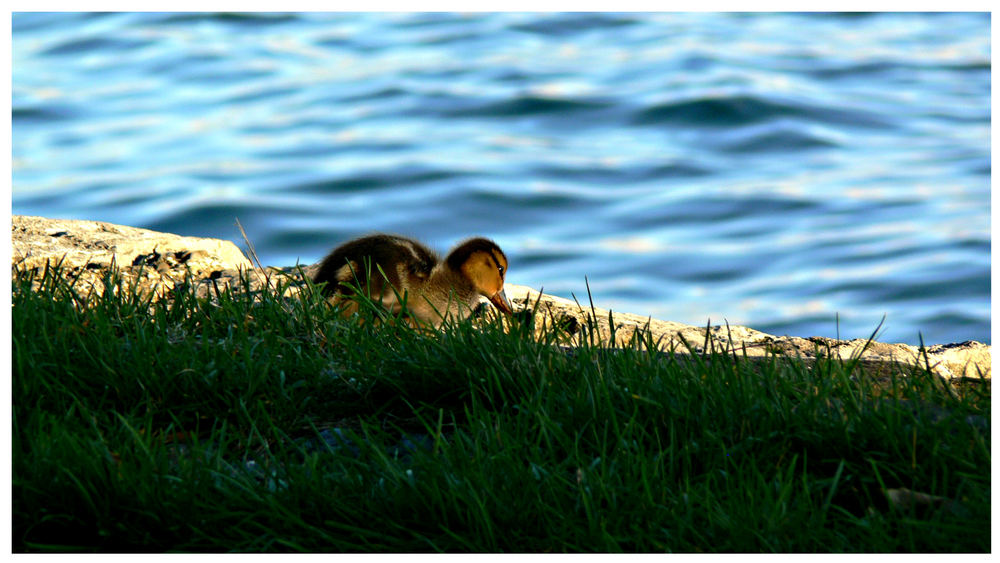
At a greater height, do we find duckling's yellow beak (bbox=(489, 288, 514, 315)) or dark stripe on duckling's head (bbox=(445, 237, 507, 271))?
dark stripe on duckling's head (bbox=(445, 237, 507, 271))

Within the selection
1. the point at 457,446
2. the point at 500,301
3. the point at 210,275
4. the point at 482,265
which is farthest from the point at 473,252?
the point at 457,446

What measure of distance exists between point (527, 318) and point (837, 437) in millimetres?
1510

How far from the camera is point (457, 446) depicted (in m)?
3.62

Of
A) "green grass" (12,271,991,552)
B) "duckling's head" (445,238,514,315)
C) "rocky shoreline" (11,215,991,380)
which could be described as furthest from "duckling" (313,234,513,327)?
"green grass" (12,271,991,552)

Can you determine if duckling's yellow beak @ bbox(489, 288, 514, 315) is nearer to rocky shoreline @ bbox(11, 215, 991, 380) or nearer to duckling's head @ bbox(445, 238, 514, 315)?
duckling's head @ bbox(445, 238, 514, 315)

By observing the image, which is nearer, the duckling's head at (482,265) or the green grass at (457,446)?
the green grass at (457,446)

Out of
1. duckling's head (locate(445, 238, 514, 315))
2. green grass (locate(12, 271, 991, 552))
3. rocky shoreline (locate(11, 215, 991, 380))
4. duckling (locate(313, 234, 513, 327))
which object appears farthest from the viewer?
duckling's head (locate(445, 238, 514, 315))

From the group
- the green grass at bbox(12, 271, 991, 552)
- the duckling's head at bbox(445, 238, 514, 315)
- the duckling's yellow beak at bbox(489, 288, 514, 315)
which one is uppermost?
the duckling's head at bbox(445, 238, 514, 315)

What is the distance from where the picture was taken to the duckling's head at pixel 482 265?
5988mm

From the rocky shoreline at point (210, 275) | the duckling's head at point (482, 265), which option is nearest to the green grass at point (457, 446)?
the rocky shoreline at point (210, 275)

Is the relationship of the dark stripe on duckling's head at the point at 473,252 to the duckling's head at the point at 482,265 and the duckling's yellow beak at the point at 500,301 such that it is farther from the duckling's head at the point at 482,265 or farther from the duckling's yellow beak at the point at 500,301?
the duckling's yellow beak at the point at 500,301

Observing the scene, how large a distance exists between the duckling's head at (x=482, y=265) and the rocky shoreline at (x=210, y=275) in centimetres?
33

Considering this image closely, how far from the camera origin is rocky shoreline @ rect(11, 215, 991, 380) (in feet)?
18.1

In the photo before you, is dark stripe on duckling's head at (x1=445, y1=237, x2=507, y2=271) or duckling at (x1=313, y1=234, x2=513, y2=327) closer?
duckling at (x1=313, y1=234, x2=513, y2=327)
